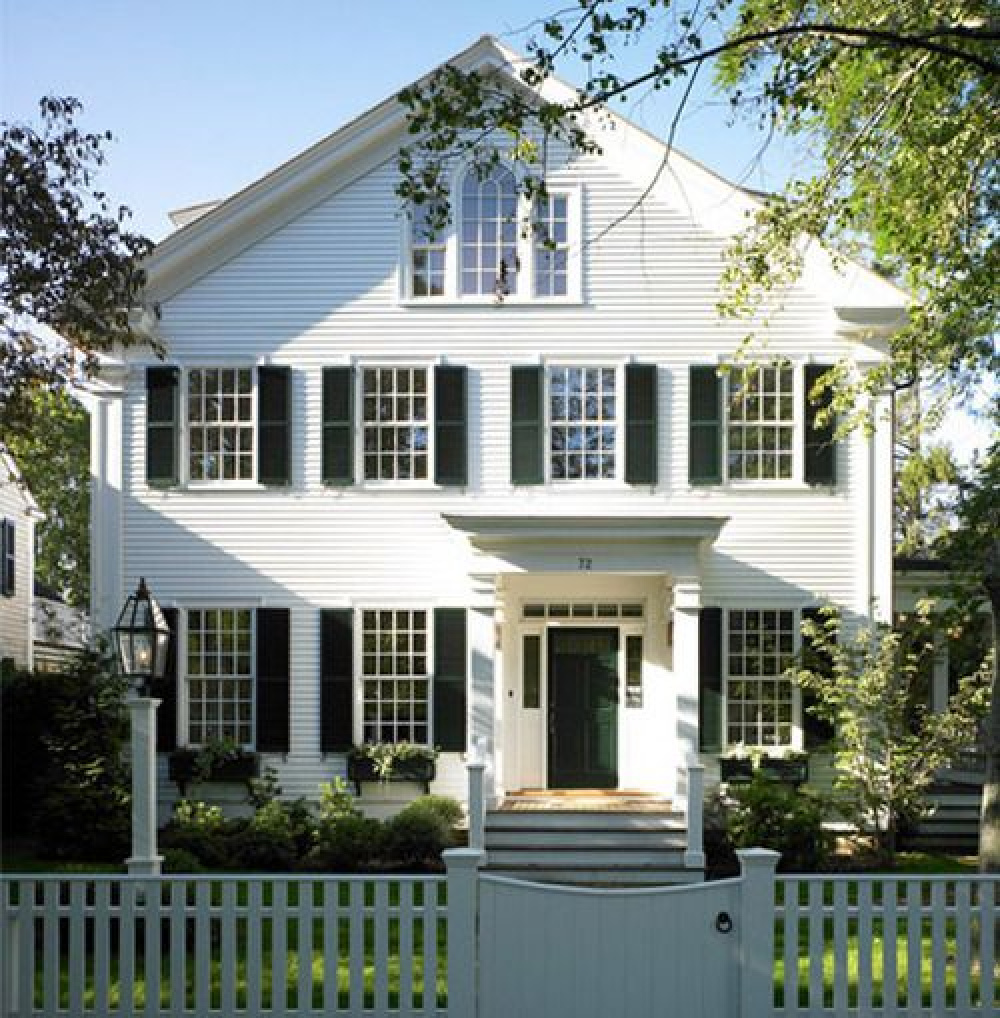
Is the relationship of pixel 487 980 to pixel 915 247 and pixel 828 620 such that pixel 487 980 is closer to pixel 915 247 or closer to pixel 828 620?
pixel 915 247

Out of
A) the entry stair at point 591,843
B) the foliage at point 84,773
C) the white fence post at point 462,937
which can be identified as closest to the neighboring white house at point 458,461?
the foliage at point 84,773

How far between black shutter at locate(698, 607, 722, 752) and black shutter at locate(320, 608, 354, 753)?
4195mm

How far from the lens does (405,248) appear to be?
645 inches

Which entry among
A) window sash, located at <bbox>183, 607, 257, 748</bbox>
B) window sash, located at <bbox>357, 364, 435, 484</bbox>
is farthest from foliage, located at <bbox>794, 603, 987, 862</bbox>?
window sash, located at <bbox>183, 607, 257, 748</bbox>

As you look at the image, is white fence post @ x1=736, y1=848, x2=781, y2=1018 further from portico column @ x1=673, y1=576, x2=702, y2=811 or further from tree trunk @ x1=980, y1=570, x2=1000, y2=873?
portico column @ x1=673, y1=576, x2=702, y2=811

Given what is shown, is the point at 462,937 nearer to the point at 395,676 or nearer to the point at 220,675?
the point at 395,676

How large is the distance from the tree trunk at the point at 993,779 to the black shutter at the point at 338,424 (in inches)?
326

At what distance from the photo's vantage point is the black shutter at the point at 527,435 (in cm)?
1606

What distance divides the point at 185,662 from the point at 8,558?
875cm

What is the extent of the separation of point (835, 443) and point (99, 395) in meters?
9.00

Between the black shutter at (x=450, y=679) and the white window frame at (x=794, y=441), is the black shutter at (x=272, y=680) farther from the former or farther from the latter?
the white window frame at (x=794, y=441)

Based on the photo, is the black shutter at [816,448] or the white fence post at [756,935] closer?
the white fence post at [756,935]

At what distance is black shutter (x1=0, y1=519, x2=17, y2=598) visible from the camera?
2298cm

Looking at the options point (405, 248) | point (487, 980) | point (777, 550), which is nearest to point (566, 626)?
point (777, 550)
